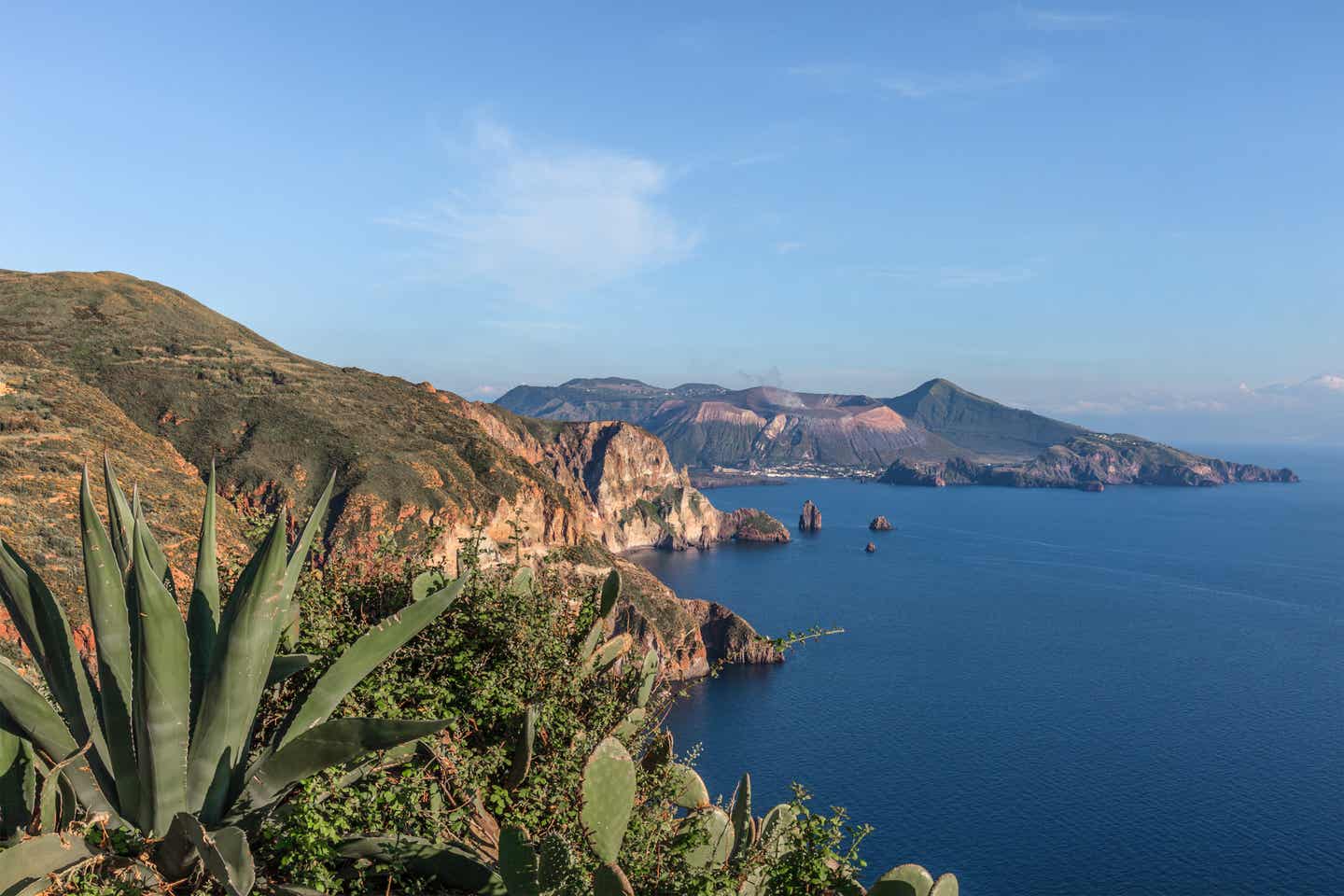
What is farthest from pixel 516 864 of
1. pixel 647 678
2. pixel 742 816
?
pixel 647 678

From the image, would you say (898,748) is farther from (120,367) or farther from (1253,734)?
(120,367)

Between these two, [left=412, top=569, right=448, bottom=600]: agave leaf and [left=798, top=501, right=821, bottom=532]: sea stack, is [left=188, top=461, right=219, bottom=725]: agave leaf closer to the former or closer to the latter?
[left=412, top=569, right=448, bottom=600]: agave leaf

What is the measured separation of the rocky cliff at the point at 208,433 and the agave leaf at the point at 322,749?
29.7 meters

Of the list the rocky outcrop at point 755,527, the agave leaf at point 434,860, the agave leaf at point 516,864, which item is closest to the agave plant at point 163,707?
the agave leaf at point 434,860

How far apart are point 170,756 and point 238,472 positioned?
2402 inches

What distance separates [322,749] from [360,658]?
623 mm

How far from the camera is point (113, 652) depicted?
460 centimetres

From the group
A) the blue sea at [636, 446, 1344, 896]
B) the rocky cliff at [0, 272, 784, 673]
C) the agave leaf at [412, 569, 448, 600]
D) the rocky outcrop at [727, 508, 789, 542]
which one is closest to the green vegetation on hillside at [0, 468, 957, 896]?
the agave leaf at [412, 569, 448, 600]

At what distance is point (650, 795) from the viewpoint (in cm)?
620

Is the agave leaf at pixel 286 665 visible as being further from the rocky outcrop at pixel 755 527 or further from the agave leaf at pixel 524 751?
the rocky outcrop at pixel 755 527

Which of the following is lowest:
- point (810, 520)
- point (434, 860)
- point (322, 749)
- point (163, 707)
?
point (810, 520)

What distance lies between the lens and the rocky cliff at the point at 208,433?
37000 mm

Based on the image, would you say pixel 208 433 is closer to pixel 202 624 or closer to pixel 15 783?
pixel 15 783

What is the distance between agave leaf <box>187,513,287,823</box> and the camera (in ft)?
15.0
